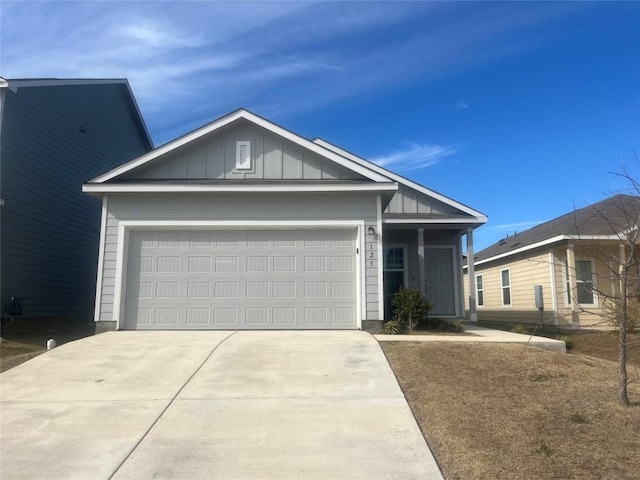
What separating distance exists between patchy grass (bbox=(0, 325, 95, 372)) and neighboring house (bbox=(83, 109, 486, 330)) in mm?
1736

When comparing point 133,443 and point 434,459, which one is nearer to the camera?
point 434,459

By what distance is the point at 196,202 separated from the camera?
38.4 feet

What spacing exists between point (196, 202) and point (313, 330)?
12.7ft

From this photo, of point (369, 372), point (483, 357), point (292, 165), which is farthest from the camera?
point (292, 165)

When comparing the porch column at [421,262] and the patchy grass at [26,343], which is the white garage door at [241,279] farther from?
the porch column at [421,262]

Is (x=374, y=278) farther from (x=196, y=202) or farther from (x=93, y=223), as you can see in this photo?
(x=93, y=223)

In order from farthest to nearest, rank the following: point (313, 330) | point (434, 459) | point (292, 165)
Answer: point (292, 165), point (313, 330), point (434, 459)

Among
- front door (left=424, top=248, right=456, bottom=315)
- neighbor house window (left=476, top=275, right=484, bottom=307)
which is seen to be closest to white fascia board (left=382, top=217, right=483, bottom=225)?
front door (left=424, top=248, right=456, bottom=315)

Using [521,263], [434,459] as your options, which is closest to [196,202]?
[434,459]

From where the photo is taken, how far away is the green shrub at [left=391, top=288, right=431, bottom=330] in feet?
37.9

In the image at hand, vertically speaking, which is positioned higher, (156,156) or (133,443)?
(156,156)

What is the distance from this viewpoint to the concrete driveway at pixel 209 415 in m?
4.73

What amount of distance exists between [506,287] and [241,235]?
1263 cm

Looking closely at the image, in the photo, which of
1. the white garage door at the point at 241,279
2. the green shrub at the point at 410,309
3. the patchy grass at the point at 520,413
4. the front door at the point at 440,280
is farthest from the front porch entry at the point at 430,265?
the patchy grass at the point at 520,413
